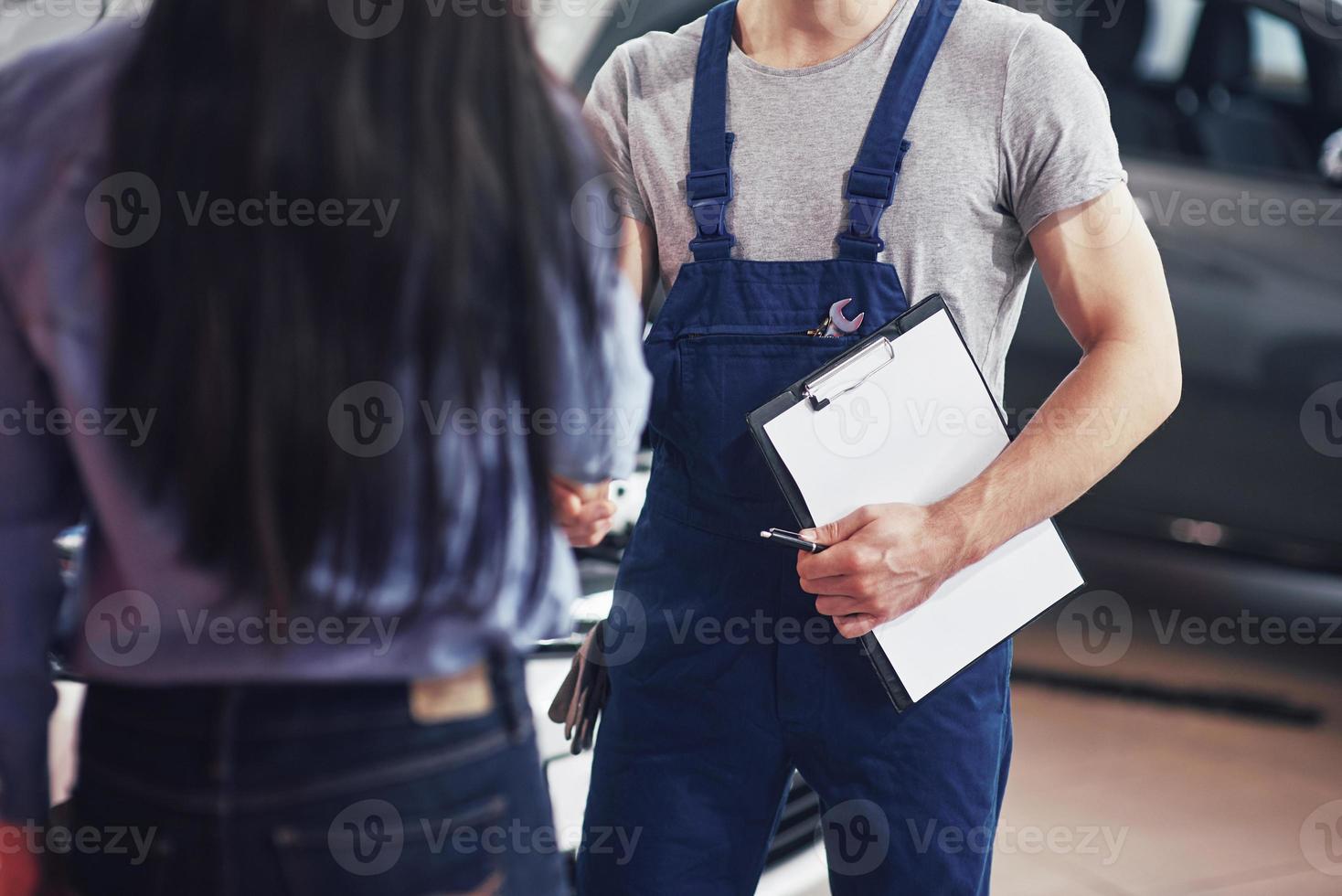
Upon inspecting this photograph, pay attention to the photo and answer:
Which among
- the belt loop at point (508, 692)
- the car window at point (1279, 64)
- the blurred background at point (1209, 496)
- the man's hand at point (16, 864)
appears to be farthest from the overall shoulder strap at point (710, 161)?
the car window at point (1279, 64)

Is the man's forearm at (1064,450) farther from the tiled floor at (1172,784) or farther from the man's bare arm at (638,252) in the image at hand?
the tiled floor at (1172,784)

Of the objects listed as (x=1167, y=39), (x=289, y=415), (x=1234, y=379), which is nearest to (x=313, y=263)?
(x=289, y=415)

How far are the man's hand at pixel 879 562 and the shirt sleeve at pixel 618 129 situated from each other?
35cm

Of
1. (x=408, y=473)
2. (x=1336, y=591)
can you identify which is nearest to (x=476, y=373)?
(x=408, y=473)

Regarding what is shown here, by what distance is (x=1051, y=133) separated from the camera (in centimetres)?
99

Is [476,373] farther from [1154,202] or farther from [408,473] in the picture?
[1154,202]

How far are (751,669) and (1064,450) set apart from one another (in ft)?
1.02

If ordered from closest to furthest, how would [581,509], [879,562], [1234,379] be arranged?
[581,509] → [879,562] → [1234,379]

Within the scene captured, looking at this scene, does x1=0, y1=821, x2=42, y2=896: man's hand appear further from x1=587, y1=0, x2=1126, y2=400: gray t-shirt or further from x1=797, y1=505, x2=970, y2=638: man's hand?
Result: x1=587, y1=0, x2=1126, y2=400: gray t-shirt

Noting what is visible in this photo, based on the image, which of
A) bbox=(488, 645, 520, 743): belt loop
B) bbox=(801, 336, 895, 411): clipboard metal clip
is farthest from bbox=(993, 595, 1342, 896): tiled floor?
bbox=(488, 645, 520, 743): belt loop

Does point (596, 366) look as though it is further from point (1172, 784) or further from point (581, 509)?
point (1172, 784)

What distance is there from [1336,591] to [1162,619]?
1.21 feet

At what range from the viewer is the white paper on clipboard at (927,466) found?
986 millimetres

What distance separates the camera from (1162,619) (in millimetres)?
2914
